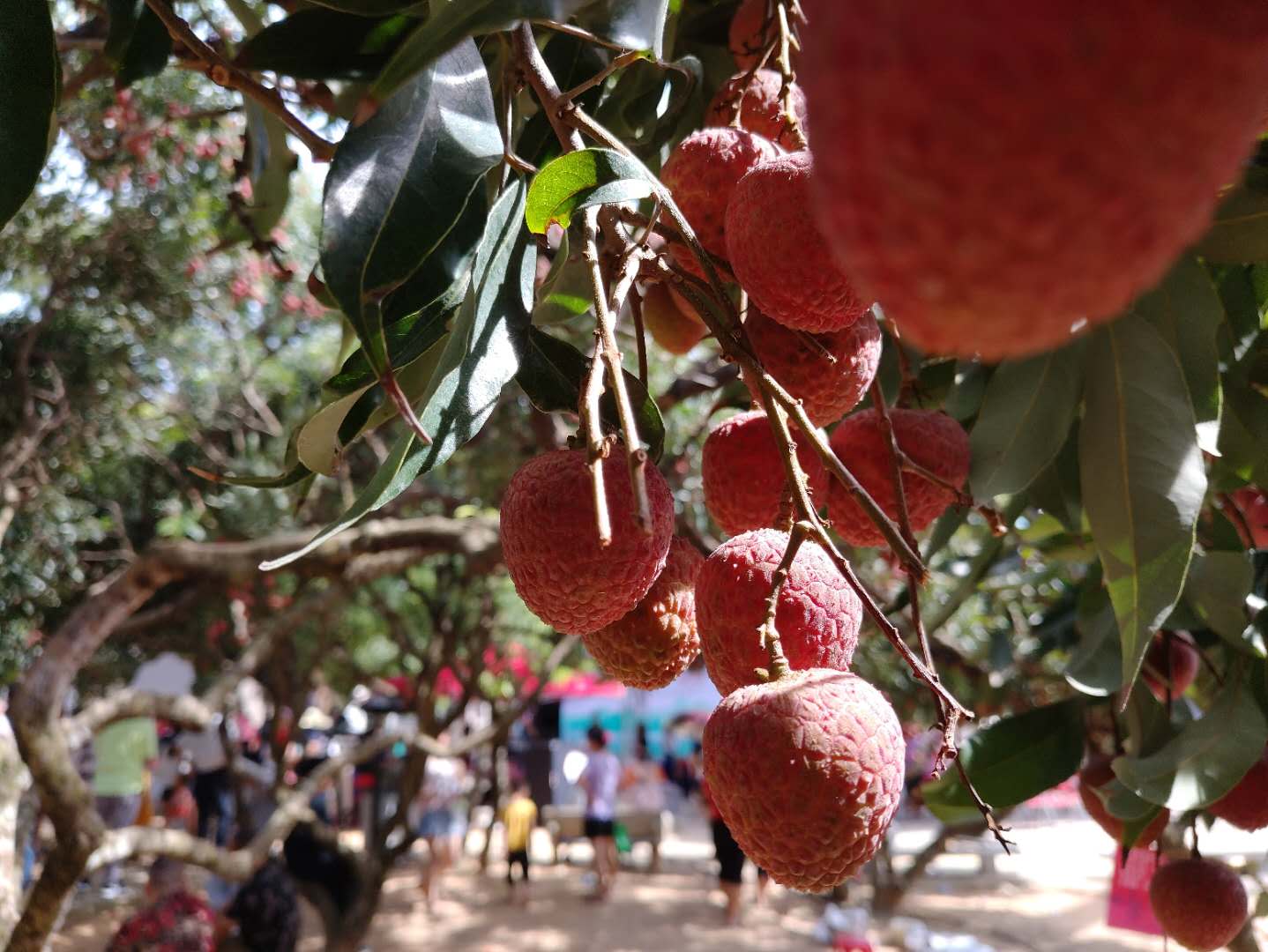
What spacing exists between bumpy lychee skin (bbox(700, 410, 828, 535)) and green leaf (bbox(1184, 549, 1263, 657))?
591 millimetres

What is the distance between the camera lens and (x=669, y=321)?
1.09 meters

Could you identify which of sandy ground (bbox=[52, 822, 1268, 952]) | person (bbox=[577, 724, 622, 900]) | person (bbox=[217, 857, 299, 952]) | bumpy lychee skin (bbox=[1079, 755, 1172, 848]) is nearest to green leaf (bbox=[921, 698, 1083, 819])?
bumpy lychee skin (bbox=[1079, 755, 1172, 848])

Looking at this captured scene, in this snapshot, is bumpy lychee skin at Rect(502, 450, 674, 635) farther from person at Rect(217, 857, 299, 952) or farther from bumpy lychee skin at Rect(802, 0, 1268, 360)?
person at Rect(217, 857, 299, 952)

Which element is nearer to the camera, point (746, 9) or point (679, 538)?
point (679, 538)

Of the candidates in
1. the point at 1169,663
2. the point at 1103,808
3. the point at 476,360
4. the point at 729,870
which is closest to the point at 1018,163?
the point at 476,360

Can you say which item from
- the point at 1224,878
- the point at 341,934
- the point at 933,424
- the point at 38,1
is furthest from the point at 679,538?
the point at 341,934

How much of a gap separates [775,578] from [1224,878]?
1.33 m

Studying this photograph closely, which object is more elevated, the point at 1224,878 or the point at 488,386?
the point at 488,386

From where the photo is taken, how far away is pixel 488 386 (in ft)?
2.12

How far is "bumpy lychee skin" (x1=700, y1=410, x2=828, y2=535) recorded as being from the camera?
2.72 ft

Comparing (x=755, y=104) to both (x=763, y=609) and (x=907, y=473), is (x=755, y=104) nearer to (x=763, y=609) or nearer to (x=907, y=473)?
(x=907, y=473)

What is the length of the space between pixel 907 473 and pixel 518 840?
25.4 ft

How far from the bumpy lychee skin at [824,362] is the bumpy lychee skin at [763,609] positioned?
0.39 feet

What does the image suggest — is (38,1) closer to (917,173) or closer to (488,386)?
(488,386)
